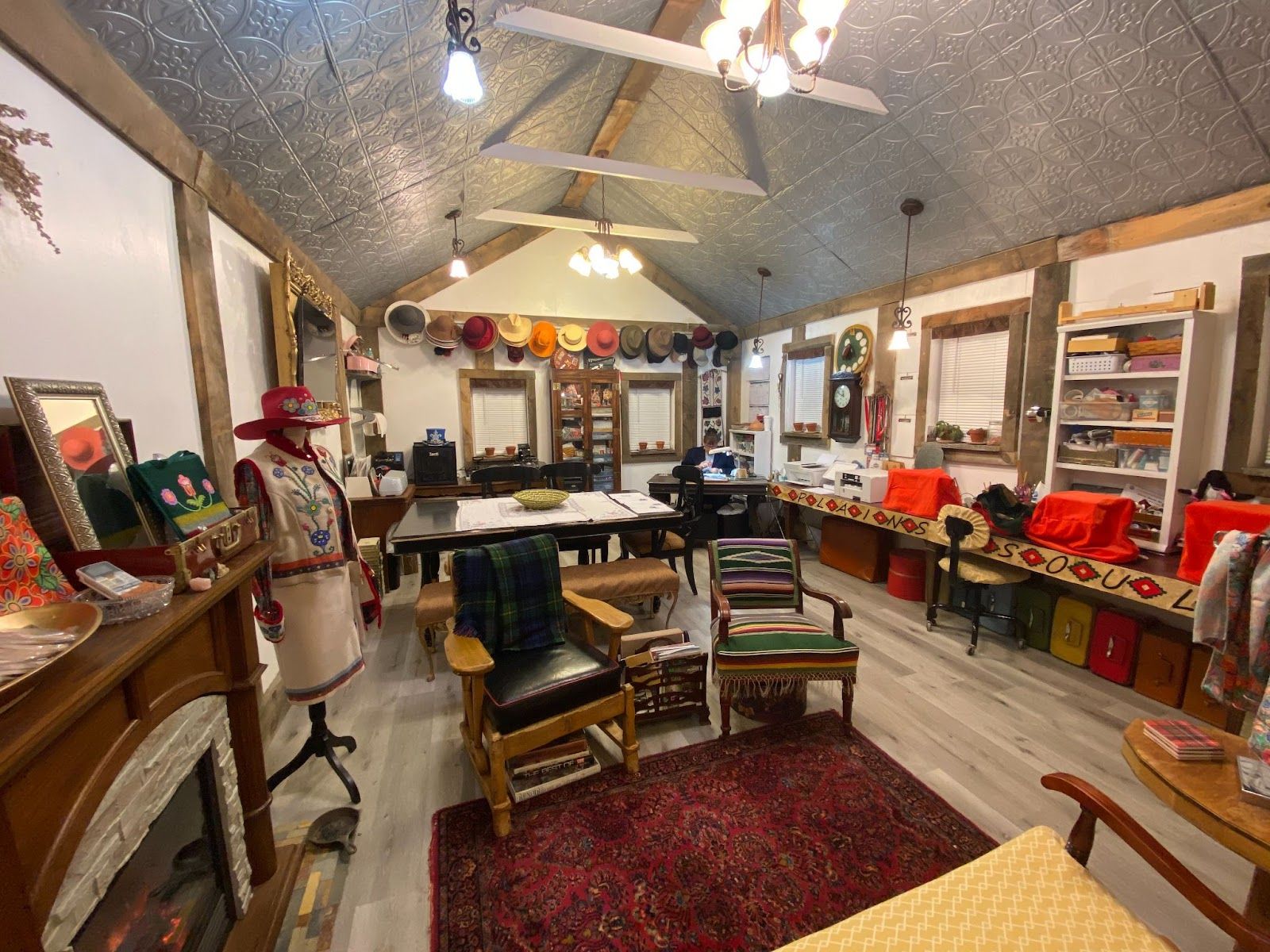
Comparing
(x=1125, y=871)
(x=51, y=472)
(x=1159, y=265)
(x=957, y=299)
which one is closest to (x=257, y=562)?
(x=51, y=472)

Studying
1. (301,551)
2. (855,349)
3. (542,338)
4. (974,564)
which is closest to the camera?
(301,551)

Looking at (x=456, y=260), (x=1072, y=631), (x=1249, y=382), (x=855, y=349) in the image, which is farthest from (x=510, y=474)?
(x=1249, y=382)

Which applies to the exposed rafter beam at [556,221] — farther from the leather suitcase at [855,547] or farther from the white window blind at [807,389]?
the leather suitcase at [855,547]

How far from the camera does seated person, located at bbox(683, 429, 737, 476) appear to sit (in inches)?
236

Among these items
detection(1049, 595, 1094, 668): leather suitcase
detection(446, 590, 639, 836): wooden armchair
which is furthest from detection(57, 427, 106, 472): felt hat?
detection(1049, 595, 1094, 668): leather suitcase

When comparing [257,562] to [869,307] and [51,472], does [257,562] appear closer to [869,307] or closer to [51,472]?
[51,472]

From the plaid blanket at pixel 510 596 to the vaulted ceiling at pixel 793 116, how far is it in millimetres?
1935

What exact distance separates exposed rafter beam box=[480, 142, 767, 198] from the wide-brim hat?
2.33 m

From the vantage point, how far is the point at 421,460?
5559 mm

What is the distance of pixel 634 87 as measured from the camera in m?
3.51

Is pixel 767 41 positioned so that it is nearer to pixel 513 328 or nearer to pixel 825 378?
pixel 825 378

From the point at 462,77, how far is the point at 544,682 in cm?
203

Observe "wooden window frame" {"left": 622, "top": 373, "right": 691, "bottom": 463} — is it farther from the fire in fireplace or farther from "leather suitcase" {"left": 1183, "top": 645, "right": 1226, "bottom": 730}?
the fire in fireplace

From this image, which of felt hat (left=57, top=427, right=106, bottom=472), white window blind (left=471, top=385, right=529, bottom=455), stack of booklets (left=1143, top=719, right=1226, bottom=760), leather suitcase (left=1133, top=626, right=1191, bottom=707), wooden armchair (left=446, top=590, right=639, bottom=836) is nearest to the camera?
felt hat (left=57, top=427, right=106, bottom=472)
